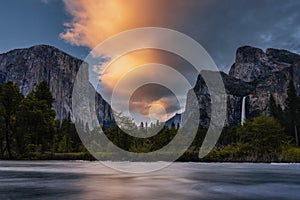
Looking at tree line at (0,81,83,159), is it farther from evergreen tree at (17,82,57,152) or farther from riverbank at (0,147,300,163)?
riverbank at (0,147,300,163)

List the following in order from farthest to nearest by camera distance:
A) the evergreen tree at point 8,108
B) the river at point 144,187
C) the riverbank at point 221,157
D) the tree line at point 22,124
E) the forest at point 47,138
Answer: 1. the tree line at point 22,124
2. the evergreen tree at point 8,108
3. the forest at point 47,138
4. the riverbank at point 221,157
5. the river at point 144,187

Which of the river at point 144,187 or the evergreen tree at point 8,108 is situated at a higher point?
the evergreen tree at point 8,108

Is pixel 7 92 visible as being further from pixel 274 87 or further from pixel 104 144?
pixel 274 87

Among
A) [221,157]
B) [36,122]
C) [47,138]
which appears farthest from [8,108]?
[221,157]

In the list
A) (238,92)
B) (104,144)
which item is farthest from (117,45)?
(238,92)

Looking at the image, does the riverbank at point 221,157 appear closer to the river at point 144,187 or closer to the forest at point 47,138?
the forest at point 47,138

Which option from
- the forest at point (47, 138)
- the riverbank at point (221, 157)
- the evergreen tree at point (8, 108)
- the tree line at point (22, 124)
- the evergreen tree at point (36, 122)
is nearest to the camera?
the riverbank at point (221, 157)

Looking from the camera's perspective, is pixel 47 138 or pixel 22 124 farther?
pixel 47 138

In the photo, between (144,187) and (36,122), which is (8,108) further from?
(144,187)

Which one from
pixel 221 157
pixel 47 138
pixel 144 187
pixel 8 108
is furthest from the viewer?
pixel 47 138

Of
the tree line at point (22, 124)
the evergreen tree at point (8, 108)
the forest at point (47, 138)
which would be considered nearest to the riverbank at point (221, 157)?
the forest at point (47, 138)

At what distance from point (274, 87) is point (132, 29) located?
14661 centimetres

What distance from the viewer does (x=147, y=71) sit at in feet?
110

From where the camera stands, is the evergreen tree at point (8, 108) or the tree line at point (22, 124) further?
the tree line at point (22, 124)
